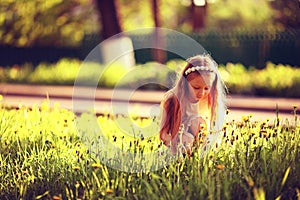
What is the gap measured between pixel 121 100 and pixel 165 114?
8160 mm

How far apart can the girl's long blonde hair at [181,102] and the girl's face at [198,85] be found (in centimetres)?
5

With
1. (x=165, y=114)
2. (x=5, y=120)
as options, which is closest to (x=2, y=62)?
(x=5, y=120)

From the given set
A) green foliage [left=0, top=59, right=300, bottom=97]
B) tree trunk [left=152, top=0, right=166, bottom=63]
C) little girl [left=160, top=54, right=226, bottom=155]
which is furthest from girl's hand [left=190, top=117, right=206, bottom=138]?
tree trunk [left=152, top=0, right=166, bottom=63]

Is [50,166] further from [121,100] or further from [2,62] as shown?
[2,62]

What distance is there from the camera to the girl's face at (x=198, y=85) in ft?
16.6

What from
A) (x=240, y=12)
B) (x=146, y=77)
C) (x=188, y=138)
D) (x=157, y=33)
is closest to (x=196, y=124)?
(x=188, y=138)

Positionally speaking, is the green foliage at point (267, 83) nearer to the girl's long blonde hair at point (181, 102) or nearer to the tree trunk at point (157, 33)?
the tree trunk at point (157, 33)

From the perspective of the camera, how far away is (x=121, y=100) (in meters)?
13.3

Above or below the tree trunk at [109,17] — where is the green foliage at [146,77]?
below

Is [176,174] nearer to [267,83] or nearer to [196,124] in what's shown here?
[196,124]

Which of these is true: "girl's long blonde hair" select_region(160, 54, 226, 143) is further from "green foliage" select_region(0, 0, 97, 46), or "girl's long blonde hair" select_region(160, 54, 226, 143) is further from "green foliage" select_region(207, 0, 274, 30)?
"green foliage" select_region(207, 0, 274, 30)

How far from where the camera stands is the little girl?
503 cm

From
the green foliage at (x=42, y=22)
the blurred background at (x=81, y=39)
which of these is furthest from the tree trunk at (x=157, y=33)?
the green foliage at (x=42, y=22)

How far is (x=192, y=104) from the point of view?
5102 mm
